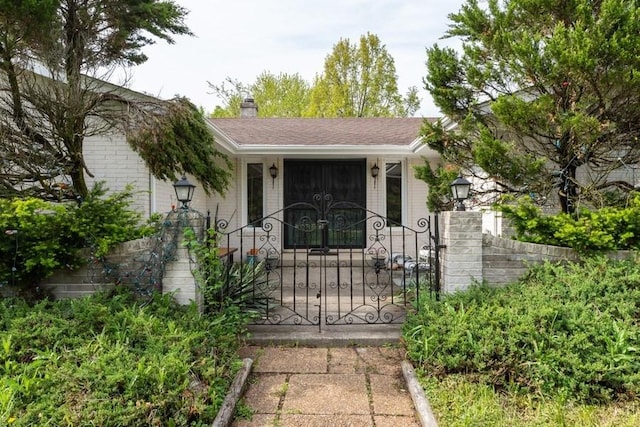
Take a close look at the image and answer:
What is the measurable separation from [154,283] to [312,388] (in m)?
1.87

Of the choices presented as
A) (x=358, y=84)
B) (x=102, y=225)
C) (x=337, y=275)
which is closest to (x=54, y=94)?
(x=102, y=225)

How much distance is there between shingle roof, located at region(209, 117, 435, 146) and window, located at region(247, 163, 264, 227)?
0.69 m

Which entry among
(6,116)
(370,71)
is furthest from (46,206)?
(370,71)

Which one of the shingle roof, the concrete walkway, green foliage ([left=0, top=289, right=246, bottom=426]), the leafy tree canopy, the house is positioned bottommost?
the concrete walkway

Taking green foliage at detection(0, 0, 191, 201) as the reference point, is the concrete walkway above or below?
below

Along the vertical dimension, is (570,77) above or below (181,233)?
above

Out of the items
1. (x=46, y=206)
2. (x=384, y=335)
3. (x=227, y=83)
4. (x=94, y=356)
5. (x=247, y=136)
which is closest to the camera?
(x=94, y=356)

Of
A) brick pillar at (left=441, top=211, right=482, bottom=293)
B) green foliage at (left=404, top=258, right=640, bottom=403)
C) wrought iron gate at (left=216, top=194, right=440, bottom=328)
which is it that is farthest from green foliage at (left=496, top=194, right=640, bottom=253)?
wrought iron gate at (left=216, top=194, right=440, bottom=328)

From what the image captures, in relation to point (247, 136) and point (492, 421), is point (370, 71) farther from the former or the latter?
point (492, 421)

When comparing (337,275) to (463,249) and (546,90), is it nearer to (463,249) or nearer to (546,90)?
(463,249)

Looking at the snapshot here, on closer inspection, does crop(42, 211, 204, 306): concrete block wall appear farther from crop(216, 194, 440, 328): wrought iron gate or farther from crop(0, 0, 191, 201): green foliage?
crop(0, 0, 191, 201): green foliage

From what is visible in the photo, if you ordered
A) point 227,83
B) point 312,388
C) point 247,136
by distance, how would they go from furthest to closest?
Answer: 1. point 227,83
2. point 247,136
3. point 312,388

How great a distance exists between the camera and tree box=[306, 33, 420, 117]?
715 inches

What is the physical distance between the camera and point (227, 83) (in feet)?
70.7
